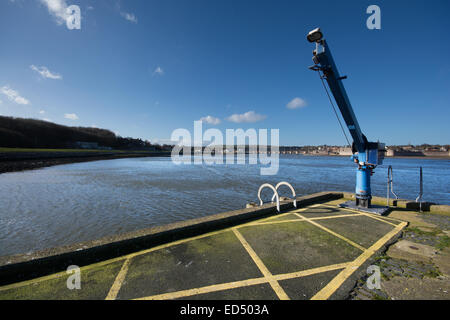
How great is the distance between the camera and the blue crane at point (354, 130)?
599cm

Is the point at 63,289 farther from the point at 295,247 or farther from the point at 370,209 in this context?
the point at 370,209

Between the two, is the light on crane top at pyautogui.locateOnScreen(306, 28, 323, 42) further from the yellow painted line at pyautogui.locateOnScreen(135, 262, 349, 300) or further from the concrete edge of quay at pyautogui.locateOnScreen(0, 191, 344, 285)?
the yellow painted line at pyautogui.locateOnScreen(135, 262, 349, 300)

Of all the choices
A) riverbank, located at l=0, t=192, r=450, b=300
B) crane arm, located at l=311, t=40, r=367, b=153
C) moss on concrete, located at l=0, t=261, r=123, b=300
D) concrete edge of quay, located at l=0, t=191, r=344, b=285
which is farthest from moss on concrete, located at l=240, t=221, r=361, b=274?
crane arm, located at l=311, t=40, r=367, b=153

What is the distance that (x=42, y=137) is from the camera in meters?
108

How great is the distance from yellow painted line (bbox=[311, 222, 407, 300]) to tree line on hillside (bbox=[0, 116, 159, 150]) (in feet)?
410

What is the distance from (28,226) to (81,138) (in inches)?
6302

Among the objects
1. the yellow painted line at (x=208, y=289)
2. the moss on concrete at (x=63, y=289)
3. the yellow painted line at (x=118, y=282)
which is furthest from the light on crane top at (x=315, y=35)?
the moss on concrete at (x=63, y=289)

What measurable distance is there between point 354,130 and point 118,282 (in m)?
8.51

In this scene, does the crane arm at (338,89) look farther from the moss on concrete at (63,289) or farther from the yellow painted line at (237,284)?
the moss on concrete at (63,289)

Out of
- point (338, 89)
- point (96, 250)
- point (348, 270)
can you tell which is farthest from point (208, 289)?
point (338, 89)

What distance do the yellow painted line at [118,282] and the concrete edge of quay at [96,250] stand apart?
1.73ft

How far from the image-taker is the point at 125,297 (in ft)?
9.27

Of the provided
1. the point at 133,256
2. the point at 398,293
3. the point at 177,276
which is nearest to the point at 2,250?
the point at 133,256
